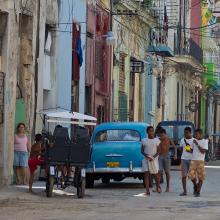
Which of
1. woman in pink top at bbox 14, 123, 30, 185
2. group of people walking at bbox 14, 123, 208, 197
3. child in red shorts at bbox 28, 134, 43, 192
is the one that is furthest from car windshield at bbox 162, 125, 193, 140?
child in red shorts at bbox 28, 134, 43, 192

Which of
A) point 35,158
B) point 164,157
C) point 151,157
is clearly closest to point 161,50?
A: point 164,157

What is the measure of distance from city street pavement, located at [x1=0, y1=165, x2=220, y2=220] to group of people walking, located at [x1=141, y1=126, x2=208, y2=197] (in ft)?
1.44

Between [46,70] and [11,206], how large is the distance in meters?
11.8

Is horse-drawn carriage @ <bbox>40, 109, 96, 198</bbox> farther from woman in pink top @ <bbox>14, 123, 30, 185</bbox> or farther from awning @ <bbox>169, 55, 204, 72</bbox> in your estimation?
awning @ <bbox>169, 55, 204, 72</bbox>

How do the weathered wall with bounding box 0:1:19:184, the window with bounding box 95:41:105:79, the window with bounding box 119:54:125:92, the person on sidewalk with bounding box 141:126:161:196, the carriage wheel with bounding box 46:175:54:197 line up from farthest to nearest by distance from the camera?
the window with bounding box 119:54:125:92, the window with bounding box 95:41:105:79, the weathered wall with bounding box 0:1:19:184, the person on sidewalk with bounding box 141:126:161:196, the carriage wheel with bounding box 46:175:54:197

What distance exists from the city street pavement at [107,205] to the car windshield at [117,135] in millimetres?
1478

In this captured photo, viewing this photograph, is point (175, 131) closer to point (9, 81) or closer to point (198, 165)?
point (9, 81)

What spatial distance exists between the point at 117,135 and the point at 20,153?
2.77 metres

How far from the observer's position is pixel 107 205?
20531mm

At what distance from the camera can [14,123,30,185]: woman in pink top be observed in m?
27.3

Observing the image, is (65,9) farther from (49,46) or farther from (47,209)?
(47,209)

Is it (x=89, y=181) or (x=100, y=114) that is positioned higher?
(x=100, y=114)

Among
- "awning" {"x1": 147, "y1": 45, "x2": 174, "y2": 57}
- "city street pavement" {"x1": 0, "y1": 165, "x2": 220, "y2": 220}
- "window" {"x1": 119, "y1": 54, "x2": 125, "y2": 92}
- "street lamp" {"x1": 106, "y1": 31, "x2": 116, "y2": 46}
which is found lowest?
"city street pavement" {"x1": 0, "y1": 165, "x2": 220, "y2": 220}

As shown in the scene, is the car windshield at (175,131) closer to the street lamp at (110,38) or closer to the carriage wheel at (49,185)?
the street lamp at (110,38)
